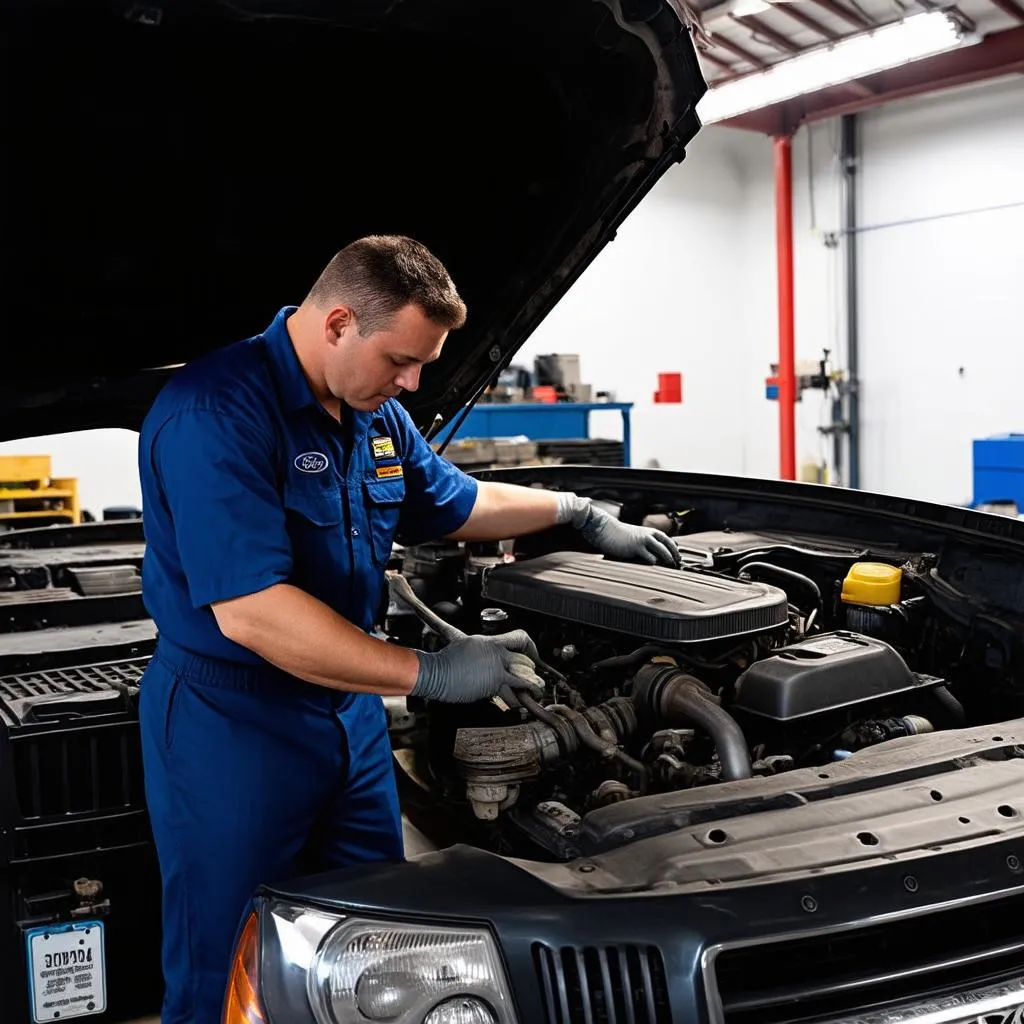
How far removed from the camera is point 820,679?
1794mm

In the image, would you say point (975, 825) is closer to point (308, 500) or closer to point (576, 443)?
point (308, 500)

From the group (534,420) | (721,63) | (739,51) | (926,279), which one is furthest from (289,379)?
(926,279)

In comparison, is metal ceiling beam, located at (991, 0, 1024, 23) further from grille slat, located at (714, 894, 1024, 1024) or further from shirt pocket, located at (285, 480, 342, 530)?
grille slat, located at (714, 894, 1024, 1024)

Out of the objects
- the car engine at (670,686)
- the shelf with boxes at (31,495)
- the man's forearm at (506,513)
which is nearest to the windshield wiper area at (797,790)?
the car engine at (670,686)

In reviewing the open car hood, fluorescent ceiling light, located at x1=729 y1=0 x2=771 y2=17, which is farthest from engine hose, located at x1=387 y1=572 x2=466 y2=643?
fluorescent ceiling light, located at x1=729 y1=0 x2=771 y2=17

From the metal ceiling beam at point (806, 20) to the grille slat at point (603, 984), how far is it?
7.17 meters

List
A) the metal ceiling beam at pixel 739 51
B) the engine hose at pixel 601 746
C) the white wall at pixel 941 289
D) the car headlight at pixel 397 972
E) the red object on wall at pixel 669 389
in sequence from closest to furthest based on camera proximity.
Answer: the car headlight at pixel 397 972
the engine hose at pixel 601 746
the metal ceiling beam at pixel 739 51
the white wall at pixel 941 289
the red object on wall at pixel 669 389

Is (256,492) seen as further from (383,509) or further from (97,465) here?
(97,465)

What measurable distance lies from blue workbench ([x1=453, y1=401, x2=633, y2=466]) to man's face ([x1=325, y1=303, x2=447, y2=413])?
18.2ft

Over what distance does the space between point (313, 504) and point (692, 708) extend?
2.21 ft

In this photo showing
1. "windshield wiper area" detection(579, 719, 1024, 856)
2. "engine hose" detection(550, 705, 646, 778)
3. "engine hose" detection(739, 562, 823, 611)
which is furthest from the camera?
"engine hose" detection(739, 562, 823, 611)

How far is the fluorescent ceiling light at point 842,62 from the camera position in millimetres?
6367

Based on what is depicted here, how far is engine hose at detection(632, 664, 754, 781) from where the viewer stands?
1653 millimetres

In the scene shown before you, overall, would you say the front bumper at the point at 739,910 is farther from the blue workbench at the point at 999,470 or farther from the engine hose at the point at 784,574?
the blue workbench at the point at 999,470
